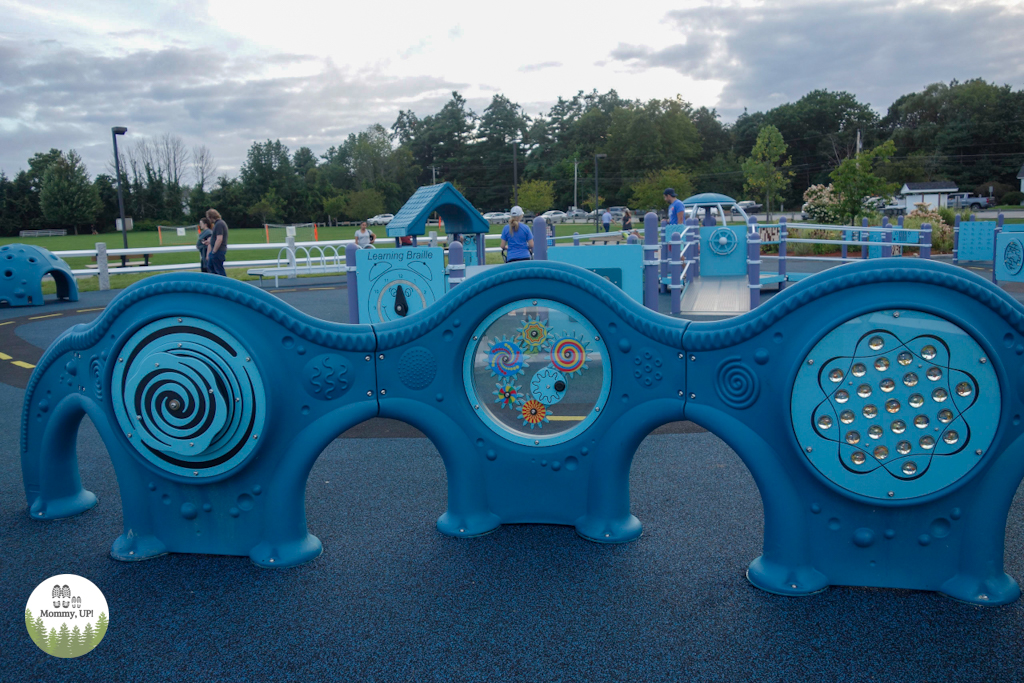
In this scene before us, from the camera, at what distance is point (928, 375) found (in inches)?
124

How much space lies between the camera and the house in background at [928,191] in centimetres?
6962

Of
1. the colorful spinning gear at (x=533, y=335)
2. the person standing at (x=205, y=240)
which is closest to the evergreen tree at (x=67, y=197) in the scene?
the person standing at (x=205, y=240)

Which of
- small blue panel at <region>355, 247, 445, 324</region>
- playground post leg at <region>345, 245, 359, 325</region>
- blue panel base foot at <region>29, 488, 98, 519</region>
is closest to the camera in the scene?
blue panel base foot at <region>29, 488, 98, 519</region>

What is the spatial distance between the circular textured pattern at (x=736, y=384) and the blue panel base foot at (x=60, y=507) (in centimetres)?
392

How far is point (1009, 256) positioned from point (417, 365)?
14.4 m

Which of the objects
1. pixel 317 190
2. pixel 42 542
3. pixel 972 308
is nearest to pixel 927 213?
pixel 972 308

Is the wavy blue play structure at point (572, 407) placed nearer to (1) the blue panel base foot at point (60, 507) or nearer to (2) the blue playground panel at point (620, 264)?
(1) the blue panel base foot at point (60, 507)

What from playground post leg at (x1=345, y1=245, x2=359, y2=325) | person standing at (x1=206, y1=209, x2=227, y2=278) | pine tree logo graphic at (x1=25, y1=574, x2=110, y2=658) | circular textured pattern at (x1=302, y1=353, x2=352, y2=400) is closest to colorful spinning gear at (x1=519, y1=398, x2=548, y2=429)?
circular textured pattern at (x1=302, y1=353, x2=352, y2=400)

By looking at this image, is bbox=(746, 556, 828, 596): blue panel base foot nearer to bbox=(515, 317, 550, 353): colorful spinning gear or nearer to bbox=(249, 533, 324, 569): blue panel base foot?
bbox=(515, 317, 550, 353): colorful spinning gear

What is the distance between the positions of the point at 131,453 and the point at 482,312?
2.02 m

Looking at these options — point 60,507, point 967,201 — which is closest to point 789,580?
point 60,507

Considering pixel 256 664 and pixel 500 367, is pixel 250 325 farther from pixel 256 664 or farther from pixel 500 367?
pixel 256 664

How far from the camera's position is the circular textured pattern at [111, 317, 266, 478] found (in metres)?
3.67

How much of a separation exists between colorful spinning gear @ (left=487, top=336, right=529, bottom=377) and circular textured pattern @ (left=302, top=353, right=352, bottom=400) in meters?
0.79
